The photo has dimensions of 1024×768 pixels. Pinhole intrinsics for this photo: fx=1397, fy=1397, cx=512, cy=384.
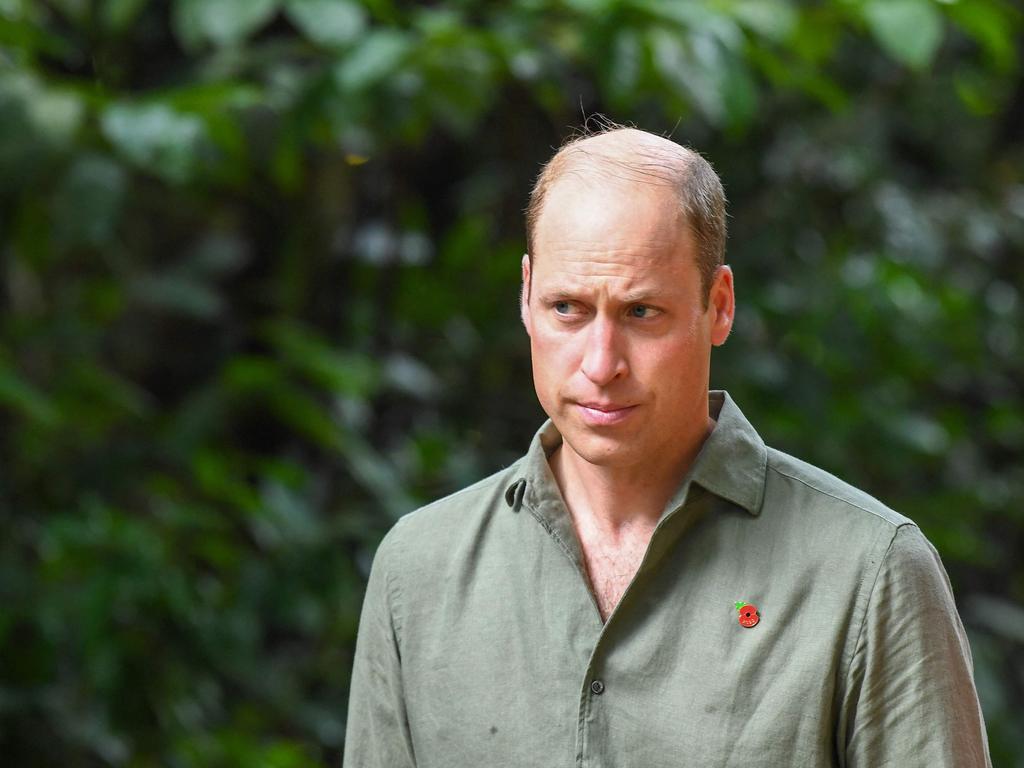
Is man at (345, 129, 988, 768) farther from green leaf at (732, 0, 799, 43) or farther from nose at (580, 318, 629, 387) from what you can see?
green leaf at (732, 0, 799, 43)

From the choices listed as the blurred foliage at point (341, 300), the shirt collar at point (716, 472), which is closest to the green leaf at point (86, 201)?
the blurred foliage at point (341, 300)

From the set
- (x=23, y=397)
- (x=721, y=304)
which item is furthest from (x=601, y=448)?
(x=23, y=397)

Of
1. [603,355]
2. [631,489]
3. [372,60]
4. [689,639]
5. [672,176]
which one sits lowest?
[689,639]

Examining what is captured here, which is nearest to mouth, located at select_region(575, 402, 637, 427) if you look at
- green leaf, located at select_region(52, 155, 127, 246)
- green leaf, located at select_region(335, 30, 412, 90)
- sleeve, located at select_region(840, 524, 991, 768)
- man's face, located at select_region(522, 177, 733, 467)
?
man's face, located at select_region(522, 177, 733, 467)

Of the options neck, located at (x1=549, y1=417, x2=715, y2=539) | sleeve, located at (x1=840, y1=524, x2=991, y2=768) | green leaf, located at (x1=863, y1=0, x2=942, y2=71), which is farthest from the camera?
green leaf, located at (x1=863, y1=0, x2=942, y2=71)

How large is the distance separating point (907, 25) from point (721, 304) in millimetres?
1139

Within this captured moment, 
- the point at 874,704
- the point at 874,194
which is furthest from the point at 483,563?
the point at 874,194

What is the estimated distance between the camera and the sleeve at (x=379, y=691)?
4.17 feet

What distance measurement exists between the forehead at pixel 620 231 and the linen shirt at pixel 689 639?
0.18 metres

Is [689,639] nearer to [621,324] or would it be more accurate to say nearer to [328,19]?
[621,324]

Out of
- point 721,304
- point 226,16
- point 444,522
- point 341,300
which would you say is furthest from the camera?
point 341,300

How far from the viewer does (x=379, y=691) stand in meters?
1.29

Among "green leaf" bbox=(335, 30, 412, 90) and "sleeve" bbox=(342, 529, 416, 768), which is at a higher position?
"green leaf" bbox=(335, 30, 412, 90)

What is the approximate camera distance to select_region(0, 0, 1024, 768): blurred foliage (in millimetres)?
2285
